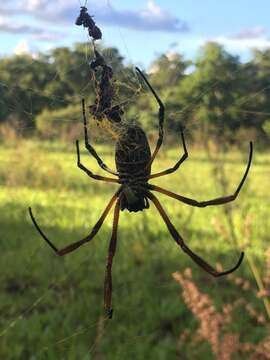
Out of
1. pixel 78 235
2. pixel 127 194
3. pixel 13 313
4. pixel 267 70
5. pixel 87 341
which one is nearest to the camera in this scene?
pixel 127 194

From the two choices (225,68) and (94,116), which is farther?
(225,68)

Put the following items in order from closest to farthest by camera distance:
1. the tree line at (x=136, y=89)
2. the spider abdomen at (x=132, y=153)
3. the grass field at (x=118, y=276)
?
the spider abdomen at (x=132, y=153), the tree line at (x=136, y=89), the grass field at (x=118, y=276)

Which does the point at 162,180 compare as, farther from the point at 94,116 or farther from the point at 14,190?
the point at 94,116

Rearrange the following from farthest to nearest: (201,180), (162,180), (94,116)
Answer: (201,180), (162,180), (94,116)

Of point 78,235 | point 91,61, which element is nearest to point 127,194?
point 91,61

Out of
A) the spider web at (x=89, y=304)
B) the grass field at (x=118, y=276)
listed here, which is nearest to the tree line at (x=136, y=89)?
the spider web at (x=89, y=304)

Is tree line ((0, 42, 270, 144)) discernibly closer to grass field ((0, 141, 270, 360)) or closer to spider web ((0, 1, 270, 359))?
spider web ((0, 1, 270, 359))

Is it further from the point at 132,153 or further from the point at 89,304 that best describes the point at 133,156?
the point at 89,304

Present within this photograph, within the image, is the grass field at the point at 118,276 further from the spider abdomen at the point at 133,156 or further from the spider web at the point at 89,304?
the spider abdomen at the point at 133,156
